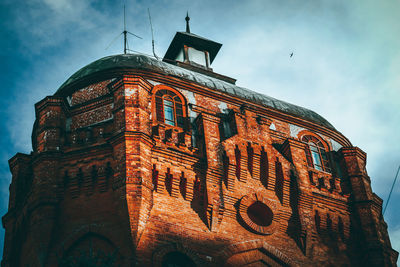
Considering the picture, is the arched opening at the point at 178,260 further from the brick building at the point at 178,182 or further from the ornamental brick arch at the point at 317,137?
the ornamental brick arch at the point at 317,137

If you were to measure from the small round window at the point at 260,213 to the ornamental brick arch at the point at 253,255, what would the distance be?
109 centimetres

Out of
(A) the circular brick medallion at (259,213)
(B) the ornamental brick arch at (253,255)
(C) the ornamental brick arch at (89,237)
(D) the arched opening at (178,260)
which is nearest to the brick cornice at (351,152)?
(A) the circular brick medallion at (259,213)

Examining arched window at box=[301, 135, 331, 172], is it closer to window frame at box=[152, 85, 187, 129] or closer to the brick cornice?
the brick cornice

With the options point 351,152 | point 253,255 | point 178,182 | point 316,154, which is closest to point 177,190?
point 178,182

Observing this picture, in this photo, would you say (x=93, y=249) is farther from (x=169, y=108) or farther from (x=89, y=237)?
(x=169, y=108)

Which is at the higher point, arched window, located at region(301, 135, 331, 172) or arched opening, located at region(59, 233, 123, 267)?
arched window, located at region(301, 135, 331, 172)

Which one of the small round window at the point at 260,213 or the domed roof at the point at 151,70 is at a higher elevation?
the domed roof at the point at 151,70

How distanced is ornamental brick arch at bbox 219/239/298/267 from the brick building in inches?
1.6

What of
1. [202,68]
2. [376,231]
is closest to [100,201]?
[376,231]

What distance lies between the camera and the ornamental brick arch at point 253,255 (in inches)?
790

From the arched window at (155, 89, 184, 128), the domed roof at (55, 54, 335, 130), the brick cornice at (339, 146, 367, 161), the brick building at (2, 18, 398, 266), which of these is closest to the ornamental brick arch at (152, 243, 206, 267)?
the brick building at (2, 18, 398, 266)

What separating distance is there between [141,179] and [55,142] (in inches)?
148

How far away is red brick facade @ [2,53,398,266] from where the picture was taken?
1930 cm

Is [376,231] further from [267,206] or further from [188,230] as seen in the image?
[188,230]
